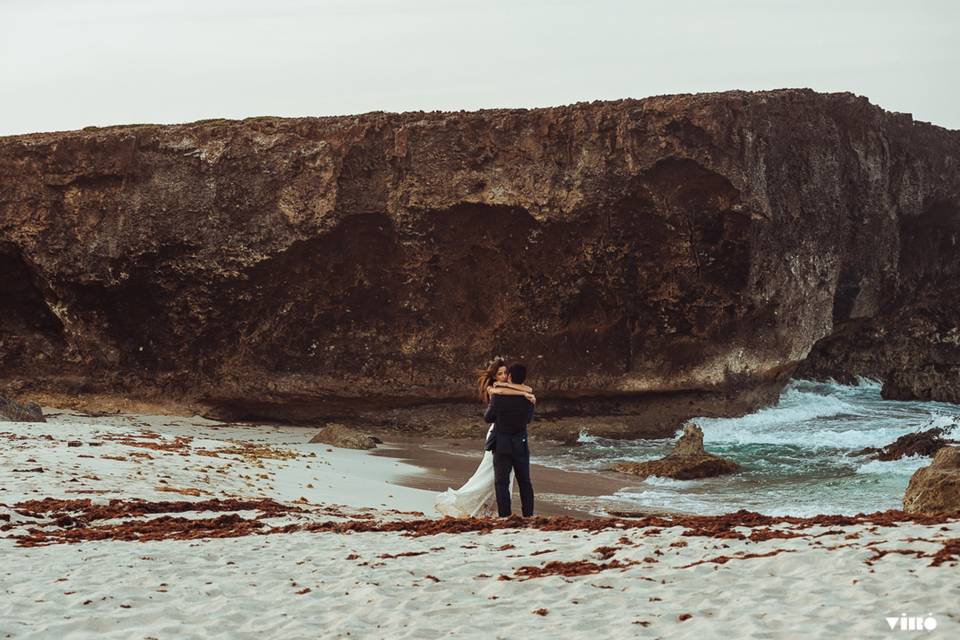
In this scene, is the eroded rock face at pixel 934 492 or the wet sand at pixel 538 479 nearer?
the eroded rock face at pixel 934 492

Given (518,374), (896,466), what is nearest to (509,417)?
(518,374)

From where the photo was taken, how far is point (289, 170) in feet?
72.4

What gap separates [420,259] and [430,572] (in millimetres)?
15340

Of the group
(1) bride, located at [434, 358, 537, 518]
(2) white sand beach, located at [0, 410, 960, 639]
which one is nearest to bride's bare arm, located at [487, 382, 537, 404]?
(1) bride, located at [434, 358, 537, 518]

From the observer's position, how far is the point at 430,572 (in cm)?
714

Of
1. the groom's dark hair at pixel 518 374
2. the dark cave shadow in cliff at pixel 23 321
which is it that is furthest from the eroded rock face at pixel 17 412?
the groom's dark hair at pixel 518 374

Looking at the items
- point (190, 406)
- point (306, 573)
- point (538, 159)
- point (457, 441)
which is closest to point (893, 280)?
point (538, 159)

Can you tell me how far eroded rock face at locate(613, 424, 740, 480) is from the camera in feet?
50.5

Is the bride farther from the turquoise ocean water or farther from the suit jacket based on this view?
the turquoise ocean water

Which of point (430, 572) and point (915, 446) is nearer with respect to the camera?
point (430, 572)

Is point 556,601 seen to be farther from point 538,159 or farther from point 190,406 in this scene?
point 190,406

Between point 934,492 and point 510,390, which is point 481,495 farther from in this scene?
point 934,492

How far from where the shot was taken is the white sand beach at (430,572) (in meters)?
5.79

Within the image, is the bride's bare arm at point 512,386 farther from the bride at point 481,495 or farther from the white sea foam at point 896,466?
the white sea foam at point 896,466
